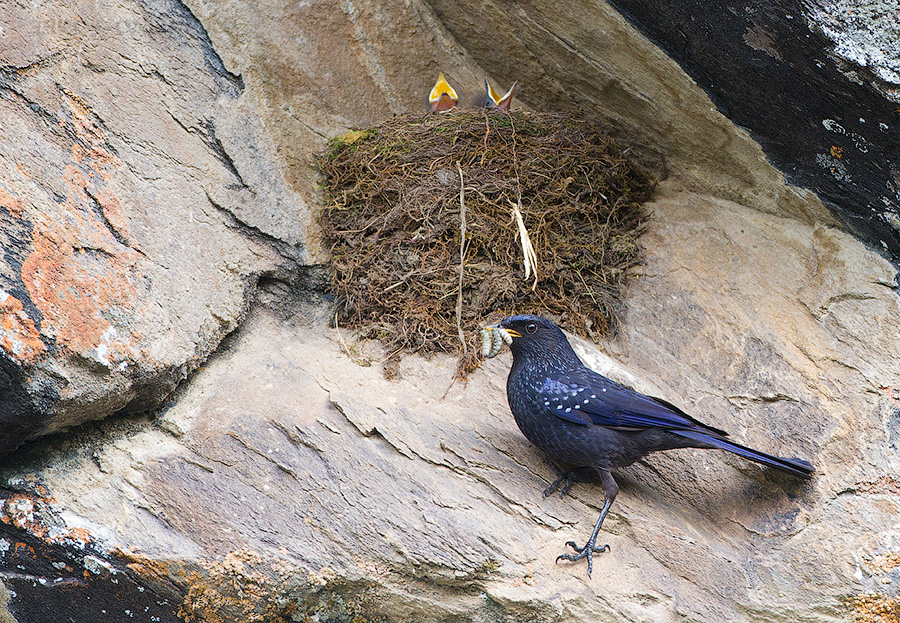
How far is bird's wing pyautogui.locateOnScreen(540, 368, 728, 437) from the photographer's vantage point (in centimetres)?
407

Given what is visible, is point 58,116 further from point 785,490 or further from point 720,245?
point 785,490

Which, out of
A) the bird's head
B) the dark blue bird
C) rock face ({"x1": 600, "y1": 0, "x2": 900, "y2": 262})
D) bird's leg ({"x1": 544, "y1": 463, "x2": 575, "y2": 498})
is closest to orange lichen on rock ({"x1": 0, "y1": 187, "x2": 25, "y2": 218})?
the bird's head

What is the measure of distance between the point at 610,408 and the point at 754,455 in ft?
2.56

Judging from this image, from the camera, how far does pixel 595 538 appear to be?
393 centimetres

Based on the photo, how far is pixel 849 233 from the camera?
4.74m

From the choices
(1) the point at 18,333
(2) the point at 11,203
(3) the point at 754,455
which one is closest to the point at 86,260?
(2) the point at 11,203

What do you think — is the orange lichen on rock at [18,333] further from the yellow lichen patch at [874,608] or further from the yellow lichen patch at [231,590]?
the yellow lichen patch at [874,608]

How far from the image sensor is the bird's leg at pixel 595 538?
387cm

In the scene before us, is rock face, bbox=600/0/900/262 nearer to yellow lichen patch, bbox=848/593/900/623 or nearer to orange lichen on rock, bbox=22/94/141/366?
yellow lichen patch, bbox=848/593/900/623

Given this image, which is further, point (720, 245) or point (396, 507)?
point (720, 245)

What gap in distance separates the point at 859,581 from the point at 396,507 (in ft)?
7.64

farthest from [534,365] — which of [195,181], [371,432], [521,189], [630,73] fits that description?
[195,181]

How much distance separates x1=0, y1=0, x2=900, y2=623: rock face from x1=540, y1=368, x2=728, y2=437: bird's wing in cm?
44

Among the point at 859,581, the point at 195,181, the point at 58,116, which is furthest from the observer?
the point at 195,181
